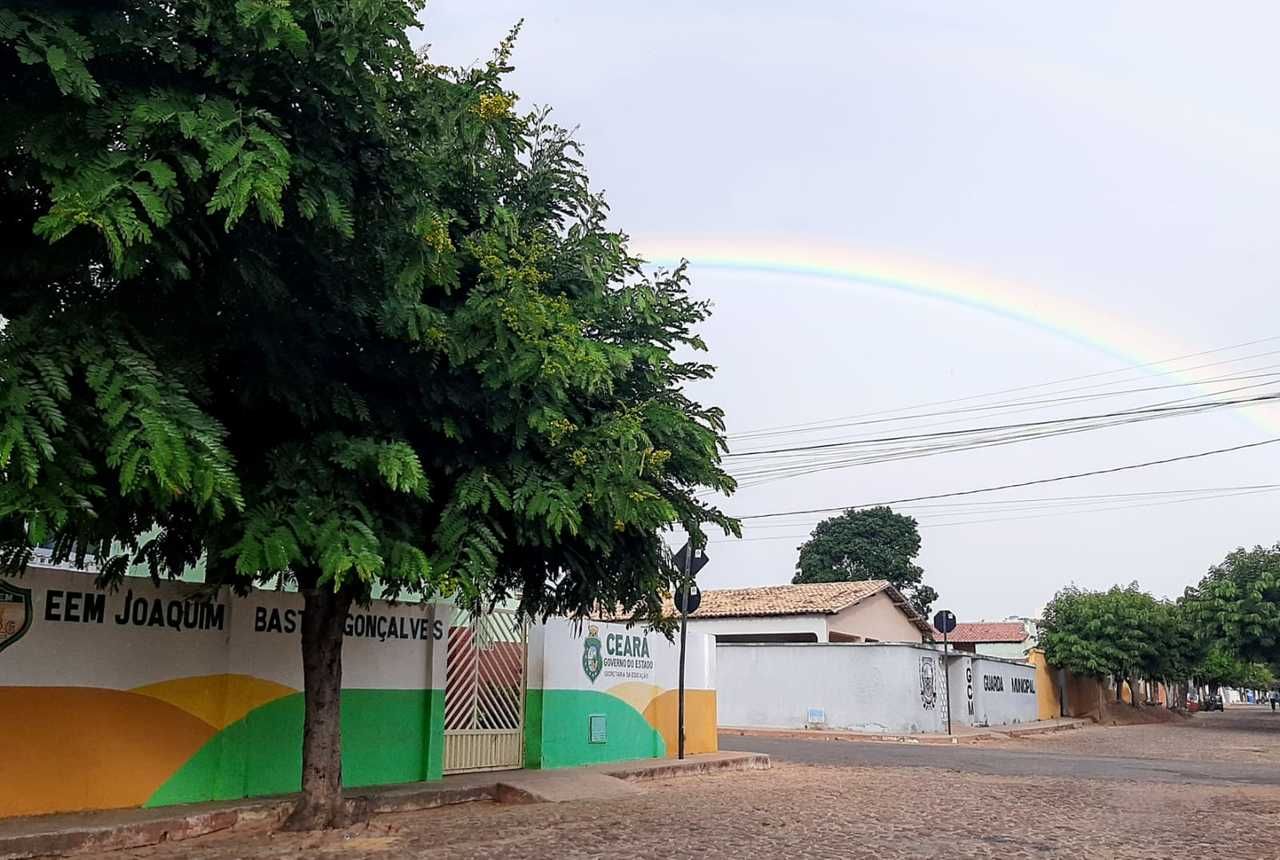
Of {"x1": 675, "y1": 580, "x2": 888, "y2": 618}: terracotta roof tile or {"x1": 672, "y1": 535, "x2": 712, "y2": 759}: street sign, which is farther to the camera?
{"x1": 675, "y1": 580, "x2": 888, "y2": 618}: terracotta roof tile

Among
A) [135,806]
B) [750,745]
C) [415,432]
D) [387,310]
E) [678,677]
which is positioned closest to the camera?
[387,310]

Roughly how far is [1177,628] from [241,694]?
1752 inches

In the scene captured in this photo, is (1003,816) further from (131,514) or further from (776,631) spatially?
(776,631)

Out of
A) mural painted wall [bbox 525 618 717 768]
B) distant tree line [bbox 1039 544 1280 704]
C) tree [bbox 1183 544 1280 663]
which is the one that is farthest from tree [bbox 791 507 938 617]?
mural painted wall [bbox 525 618 717 768]

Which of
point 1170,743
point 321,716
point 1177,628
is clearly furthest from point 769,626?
point 321,716

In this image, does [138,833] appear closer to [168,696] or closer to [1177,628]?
[168,696]

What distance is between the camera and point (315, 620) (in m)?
10.8

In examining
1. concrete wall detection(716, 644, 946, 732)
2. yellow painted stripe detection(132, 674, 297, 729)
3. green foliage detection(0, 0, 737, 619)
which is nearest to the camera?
green foliage detection(0, 0, 737, 619)

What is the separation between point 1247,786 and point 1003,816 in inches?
268

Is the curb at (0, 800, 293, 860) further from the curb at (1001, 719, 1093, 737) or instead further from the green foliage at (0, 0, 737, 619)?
the curb at (1001, 719, 1093, 737)

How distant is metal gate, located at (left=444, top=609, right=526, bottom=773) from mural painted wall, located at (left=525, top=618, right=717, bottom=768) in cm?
23

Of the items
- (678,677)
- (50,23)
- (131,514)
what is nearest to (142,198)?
(50,23)

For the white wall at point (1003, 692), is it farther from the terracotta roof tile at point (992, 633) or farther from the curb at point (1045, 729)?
the terracotta roof tile at point (992, 633)

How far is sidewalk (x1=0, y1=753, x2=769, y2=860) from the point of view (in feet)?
30.1
